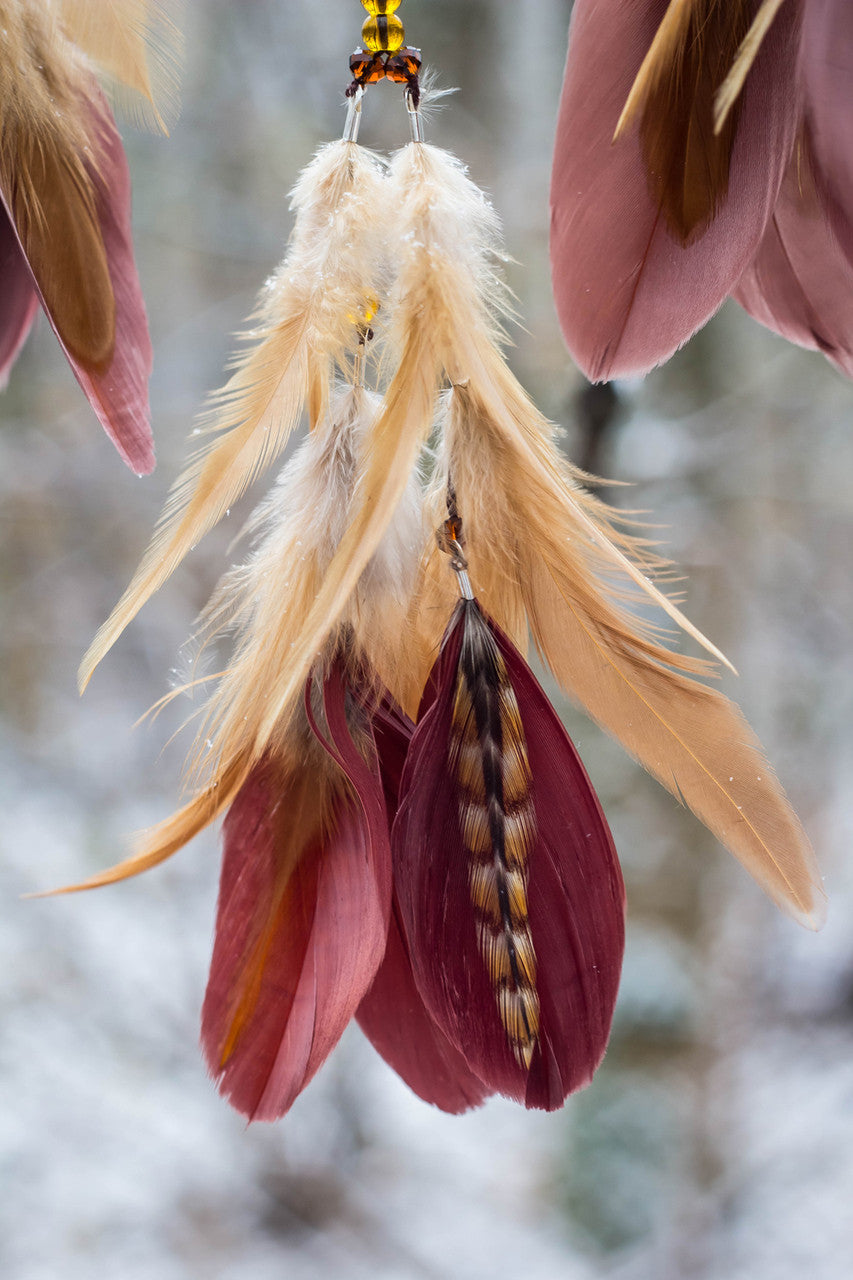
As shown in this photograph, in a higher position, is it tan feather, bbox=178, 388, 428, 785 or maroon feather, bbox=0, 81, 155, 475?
maroon feather, bbox=0, 81, 155, 475

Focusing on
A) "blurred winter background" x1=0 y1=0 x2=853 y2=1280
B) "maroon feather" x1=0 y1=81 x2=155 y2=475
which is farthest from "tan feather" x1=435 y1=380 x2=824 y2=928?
"blurred winter background" x1=0 y1=0 x2=853 y2=1280

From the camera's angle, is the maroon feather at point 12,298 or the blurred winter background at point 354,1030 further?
the blurred winter background at point 354,1030

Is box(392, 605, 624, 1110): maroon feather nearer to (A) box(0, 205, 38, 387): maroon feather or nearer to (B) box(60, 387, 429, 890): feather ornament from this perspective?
(B) box(60, 387, 429, 890): feather ornament

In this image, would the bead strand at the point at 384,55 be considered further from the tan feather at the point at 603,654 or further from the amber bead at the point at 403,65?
the tan feather at the point at 603,654

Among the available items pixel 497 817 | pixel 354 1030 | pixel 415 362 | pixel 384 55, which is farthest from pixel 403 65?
pixel 354 1030

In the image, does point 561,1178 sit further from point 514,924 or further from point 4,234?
point 4,234

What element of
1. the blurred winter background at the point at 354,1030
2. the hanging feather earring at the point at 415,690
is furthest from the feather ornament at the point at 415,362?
the blurred winter background at the point at 354,1030
